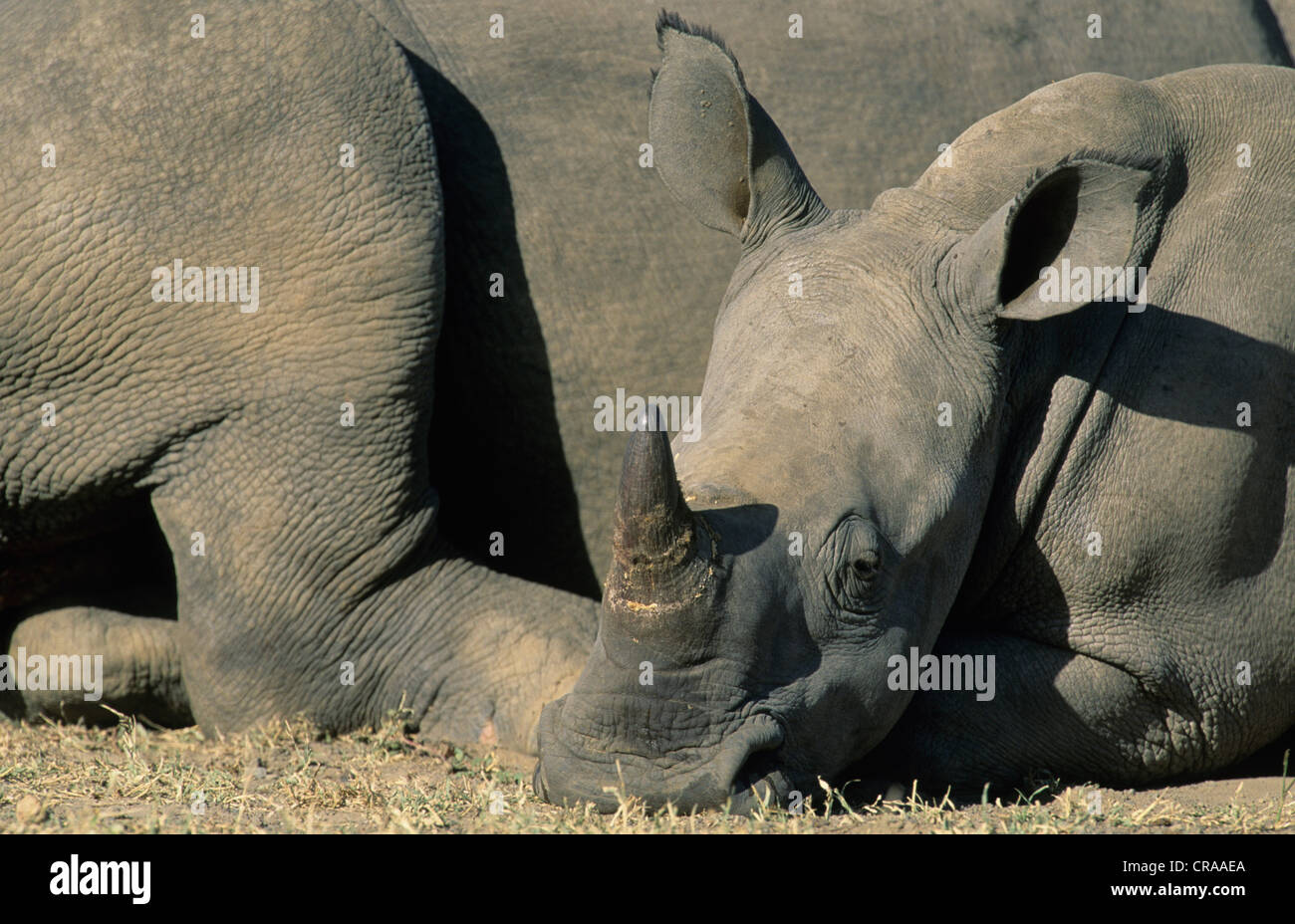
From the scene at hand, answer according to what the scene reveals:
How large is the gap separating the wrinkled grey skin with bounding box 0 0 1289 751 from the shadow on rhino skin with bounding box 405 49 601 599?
0.4 inches

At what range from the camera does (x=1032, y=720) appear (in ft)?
14.6

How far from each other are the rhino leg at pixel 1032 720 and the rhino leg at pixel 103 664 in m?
2.33

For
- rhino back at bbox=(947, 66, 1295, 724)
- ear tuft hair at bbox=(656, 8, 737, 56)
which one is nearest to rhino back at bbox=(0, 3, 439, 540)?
ear tuft hair at bbox=(656, 8, 737, 56)

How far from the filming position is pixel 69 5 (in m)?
5.13

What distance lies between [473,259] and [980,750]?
2.34m

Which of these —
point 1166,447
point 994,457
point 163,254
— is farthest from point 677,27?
point 1166,447

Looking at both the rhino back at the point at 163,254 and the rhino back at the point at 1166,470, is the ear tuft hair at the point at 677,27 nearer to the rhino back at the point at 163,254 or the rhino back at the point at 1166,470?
the rhino back at the point at 1166,470

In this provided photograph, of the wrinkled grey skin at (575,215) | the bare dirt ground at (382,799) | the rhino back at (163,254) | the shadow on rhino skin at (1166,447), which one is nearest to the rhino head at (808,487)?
the bare dirt ground at (382,799)

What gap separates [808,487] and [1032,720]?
43.9 inches

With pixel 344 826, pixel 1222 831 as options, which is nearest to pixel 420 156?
pixel 344 826

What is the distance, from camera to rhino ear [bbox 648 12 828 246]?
4527mm

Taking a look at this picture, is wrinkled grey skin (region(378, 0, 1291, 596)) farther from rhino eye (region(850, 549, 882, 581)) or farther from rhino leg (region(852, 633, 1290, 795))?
rhino eye (region(850, 549, 882, 581))

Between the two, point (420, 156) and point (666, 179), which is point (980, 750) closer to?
point (666, 179)

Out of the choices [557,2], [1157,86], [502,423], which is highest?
[557,2]
